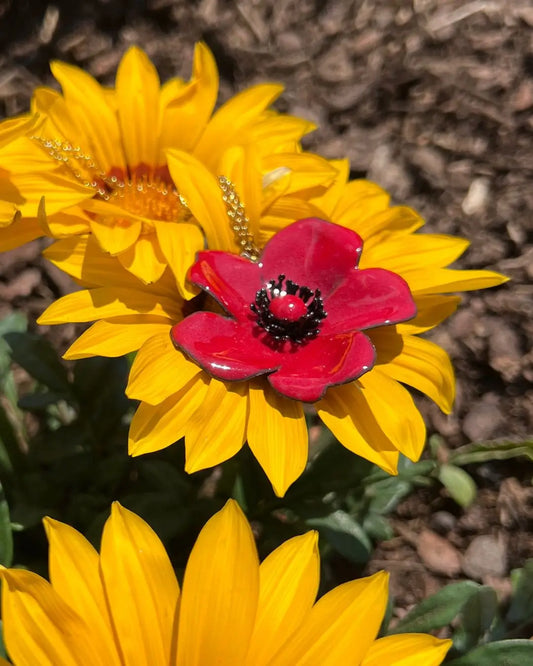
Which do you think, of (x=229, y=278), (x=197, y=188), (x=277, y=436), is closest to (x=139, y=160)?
(x=197, y=188)

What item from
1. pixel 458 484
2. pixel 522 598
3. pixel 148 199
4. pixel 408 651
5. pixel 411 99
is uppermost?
pixel 148 199

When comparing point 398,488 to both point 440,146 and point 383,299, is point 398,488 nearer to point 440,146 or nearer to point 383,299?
point 383,299

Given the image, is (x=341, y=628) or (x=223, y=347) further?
(x=223, y=347)

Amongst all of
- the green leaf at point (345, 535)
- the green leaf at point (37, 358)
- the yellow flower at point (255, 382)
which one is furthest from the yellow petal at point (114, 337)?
the green leaf at point (345, 535)

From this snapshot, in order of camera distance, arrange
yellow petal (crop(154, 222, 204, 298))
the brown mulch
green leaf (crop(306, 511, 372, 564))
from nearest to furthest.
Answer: yellow petal (crop(154, 222, 204, 298)) → green leaf (crop(306, 511, 372, 564)) → the brown mulch

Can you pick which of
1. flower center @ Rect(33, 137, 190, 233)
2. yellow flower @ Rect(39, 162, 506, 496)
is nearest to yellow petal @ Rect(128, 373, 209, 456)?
yellow flower @ Rect(39, 162, 506, 496)

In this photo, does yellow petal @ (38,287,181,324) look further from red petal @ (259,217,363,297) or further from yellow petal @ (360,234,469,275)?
yellow petal @ (360,234,469,275)

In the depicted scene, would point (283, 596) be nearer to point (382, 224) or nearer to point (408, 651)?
point (408, 651)
